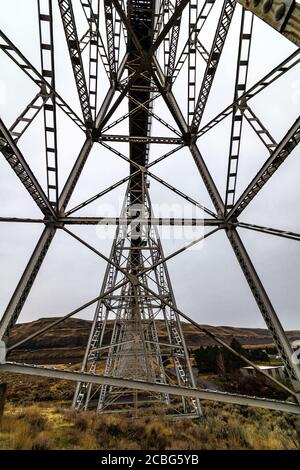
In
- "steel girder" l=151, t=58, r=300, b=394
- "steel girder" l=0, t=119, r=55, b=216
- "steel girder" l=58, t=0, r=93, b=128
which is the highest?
"steel girder" l=58, t=0, r=93, b=128

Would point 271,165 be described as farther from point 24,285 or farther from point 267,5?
point 24,285

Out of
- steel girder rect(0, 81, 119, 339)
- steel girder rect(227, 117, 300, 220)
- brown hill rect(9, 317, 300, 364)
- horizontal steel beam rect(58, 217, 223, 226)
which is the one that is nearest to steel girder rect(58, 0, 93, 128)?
steel girder rect(0, 81, 119, 339)

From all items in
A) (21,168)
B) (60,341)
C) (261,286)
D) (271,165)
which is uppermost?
(60,341)

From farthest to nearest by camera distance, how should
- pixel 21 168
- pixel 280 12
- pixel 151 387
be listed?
1. pixel 21 168
2. pixel 151 387
3. pixel 280 12

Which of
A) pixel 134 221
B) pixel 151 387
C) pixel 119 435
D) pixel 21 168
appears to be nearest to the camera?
pixel 151 387

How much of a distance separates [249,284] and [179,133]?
485 cm

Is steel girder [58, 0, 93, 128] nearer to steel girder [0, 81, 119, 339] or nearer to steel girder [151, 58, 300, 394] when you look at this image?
steel girder [0, 81, 119, 339]

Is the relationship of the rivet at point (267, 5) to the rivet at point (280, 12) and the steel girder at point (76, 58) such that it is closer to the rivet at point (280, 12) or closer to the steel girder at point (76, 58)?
the rivet at point (280, 12)

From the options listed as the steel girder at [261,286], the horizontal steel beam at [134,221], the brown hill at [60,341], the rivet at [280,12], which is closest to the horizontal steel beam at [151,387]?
the steel girder at [261,286]

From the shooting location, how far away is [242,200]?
453 cm

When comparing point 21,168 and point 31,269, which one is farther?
point 31,269

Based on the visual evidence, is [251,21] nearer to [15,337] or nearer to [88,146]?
[88,146]

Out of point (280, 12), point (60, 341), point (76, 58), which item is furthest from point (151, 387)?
point (60, 341)

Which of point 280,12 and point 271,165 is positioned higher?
point 271,165
